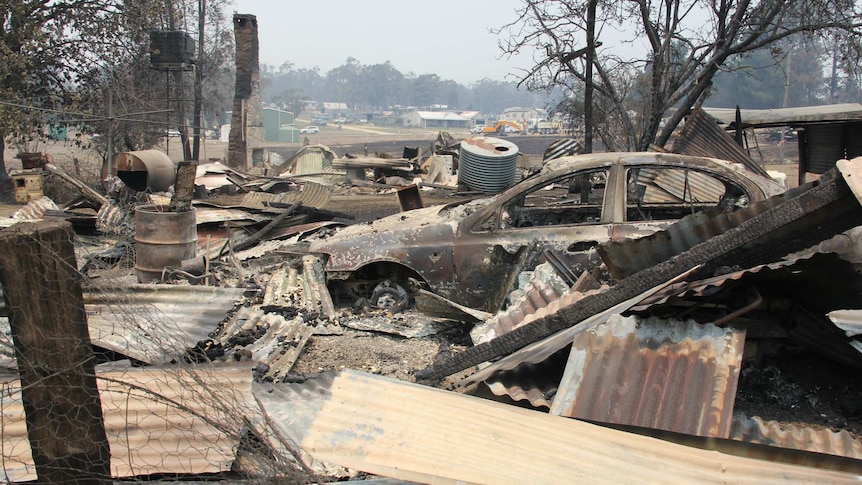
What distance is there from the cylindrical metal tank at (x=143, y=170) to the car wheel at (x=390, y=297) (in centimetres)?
812

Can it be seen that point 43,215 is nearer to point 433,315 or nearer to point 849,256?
point 433,315

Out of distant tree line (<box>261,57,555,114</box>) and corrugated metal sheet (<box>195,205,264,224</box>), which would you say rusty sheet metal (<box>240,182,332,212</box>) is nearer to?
corrugated metal sheet (<box>195,205,264,224</box>)

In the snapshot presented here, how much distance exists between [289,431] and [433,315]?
2456 millimetres

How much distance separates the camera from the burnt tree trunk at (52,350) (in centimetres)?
221

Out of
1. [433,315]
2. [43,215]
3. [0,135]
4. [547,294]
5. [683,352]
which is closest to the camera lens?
[683,352]

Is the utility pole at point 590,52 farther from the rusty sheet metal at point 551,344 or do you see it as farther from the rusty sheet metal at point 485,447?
the rusty sheet metal at point 485,447

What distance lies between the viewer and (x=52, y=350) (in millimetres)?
2273

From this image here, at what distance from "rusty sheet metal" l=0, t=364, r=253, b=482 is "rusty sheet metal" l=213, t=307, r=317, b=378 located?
1.60 meters

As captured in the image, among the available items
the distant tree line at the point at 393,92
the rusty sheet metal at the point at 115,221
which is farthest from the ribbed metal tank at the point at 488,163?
the distant tree line at the point at 393,92

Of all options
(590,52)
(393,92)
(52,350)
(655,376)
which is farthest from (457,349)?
(393,92)

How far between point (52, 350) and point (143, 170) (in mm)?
11667

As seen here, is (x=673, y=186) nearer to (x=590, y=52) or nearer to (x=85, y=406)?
(x=590, y=52)

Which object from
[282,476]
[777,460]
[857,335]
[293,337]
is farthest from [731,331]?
[293,337]

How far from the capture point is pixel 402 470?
2574 millimetres
